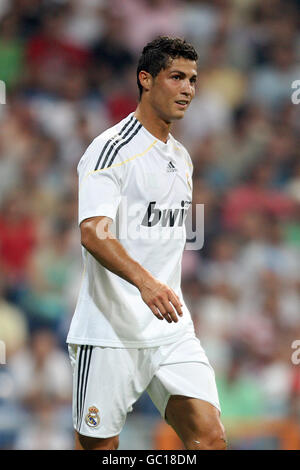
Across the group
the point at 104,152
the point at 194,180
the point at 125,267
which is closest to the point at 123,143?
the point at 104,152

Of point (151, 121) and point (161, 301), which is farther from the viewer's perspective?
point (151, 121)

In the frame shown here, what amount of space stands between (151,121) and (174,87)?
0.65 ft

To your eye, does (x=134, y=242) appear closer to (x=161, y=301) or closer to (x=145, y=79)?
(x=161, y=301)

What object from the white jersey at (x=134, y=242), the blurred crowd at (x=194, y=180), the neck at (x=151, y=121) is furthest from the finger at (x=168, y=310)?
the blurred crowd at (x=194, y=180)

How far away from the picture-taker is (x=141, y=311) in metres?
3.42

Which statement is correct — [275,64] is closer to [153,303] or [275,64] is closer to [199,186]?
[199,186]

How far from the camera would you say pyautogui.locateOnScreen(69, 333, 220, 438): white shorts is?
133 inches

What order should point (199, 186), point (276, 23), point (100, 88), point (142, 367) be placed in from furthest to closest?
1. point (276, 23)
2. point (100, 88)
3. point (199, 186)
4. point (142, 367)

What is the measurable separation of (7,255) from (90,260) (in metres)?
2.96

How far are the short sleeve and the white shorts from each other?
628 mm

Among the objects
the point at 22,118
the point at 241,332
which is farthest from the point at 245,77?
the point at 241,332

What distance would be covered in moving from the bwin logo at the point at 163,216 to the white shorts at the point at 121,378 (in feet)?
1.75

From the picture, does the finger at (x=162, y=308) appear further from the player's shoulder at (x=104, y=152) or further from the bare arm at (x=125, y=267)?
the player's shoulder at (x=104, y=152)

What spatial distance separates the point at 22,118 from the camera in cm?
698
